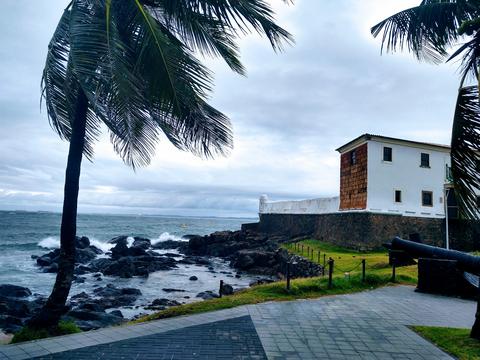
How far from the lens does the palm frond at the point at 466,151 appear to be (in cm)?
545

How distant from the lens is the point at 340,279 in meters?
11.5

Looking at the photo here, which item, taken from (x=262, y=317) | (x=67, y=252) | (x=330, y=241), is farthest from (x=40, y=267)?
(x=262, y=317)

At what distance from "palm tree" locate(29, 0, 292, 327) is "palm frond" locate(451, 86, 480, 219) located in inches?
115

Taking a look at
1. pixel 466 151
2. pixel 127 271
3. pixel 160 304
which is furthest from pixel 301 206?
pixel 466 151

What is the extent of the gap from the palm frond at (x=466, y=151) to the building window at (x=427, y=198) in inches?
943

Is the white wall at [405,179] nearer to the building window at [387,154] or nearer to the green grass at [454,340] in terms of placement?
the building window at [387,154]

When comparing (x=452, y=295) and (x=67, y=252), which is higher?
(x=67, y=252)

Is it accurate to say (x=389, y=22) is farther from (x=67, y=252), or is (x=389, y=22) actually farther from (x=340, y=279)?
(x=67, y=252)

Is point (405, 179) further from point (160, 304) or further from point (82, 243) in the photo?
point (82, 243)

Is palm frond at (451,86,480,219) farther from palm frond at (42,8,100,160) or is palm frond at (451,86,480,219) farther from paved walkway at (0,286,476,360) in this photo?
palm frond at (42,8,100,160)

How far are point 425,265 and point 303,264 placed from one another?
11452 mm

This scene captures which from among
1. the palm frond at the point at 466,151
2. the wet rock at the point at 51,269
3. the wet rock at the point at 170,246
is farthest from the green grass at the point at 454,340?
the wet rock at the point at 170,246

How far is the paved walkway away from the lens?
18.3ft

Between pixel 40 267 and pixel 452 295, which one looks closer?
pixel 452 295
